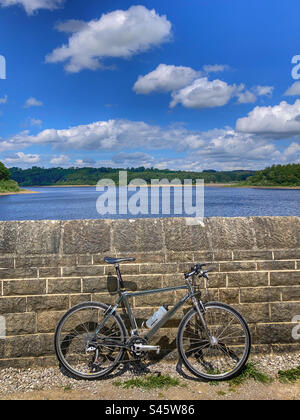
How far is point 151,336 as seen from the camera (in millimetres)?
4465

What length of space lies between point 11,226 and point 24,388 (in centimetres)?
195

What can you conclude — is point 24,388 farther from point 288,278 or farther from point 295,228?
point 295,228

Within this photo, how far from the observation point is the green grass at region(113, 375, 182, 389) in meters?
4.18

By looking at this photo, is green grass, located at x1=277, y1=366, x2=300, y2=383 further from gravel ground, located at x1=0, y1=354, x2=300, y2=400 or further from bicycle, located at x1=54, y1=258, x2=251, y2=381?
bicycle, located at x1=54, y1=258, x2=251, y2=381

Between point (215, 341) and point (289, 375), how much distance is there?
934 millimetres

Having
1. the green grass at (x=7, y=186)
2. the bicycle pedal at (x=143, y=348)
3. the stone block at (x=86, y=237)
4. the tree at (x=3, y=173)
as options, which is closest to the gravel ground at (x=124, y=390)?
the bicycle pedal at (x=143, y=348)

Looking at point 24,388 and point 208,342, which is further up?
point 208,342

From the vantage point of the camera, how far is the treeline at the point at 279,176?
Answer: 118 metres

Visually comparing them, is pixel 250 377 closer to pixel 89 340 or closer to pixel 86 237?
pixel 89 340

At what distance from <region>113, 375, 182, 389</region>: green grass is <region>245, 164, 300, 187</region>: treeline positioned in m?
123
